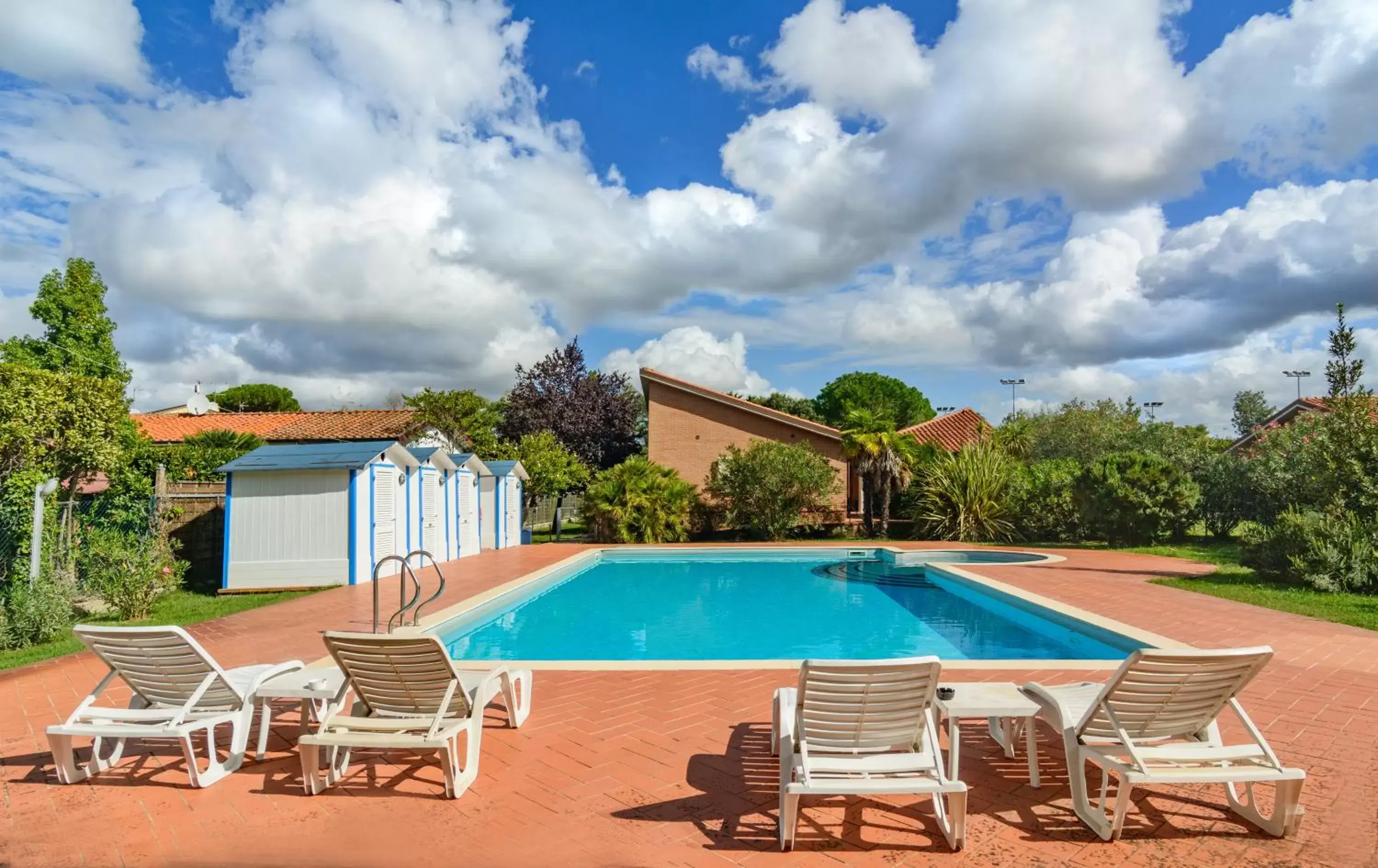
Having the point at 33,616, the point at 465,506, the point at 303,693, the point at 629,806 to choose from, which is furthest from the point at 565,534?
the point at 629,806

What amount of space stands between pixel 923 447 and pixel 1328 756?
21.8m

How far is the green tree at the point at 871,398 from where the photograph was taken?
59281mm

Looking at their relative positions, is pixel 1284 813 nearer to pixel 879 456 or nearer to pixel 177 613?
pixel 177 613

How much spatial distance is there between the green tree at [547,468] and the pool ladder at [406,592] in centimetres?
858

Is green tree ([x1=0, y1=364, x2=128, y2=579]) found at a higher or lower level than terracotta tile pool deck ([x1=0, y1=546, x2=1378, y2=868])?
higher

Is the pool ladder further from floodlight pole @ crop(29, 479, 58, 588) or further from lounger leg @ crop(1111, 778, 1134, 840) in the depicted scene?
lounger leg @ crop(1111, 778, 1134, 840)

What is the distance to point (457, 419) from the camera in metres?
29.6

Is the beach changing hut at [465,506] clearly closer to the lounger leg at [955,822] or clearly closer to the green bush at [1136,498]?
the lounger leg at [955,822]

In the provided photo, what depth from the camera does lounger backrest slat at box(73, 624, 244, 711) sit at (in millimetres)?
4363

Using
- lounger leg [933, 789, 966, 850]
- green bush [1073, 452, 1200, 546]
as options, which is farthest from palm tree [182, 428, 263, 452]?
green bush [1073, 452, 1200, 546]

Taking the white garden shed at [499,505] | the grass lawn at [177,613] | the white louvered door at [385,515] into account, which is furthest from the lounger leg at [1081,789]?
the white garden shed at [499,505]

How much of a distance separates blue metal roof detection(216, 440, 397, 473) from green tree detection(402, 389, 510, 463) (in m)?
14.2

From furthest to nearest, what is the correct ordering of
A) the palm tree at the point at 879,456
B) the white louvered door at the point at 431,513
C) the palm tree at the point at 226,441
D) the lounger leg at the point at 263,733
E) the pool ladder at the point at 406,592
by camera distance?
the palm tree at the point at 879,456, the palm tree at the point at 226,441, the white louvered door at the point at 431,513, the pool ladder at the point at 406,592, the lounger leg at the point at 263,733

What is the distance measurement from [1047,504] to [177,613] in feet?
71.7
